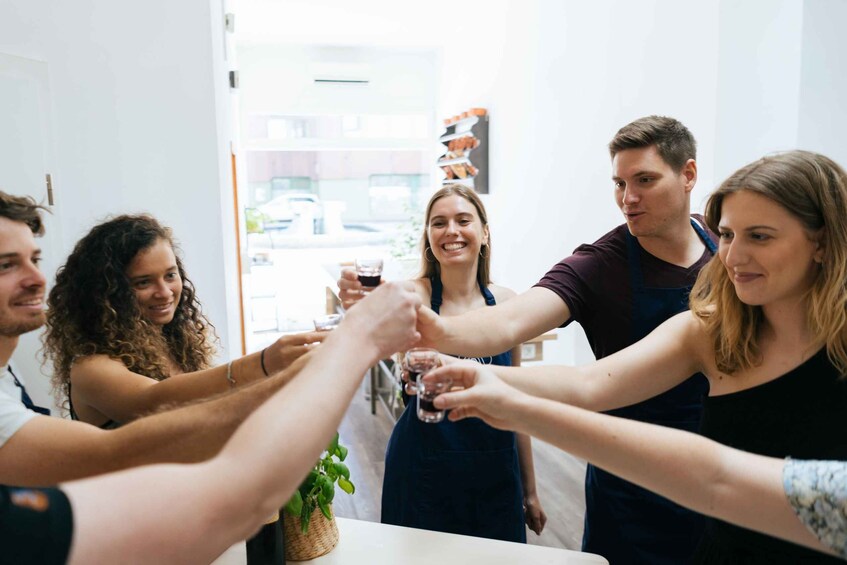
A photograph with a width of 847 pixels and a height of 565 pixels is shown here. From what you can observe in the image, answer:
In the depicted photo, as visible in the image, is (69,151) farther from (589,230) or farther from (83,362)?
(589,230)

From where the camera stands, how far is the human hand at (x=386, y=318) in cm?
96

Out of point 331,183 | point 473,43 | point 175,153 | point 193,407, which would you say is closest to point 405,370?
point 193,407

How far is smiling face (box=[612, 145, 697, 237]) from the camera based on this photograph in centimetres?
180

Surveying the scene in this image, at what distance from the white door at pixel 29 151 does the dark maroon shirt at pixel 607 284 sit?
1.88 meters

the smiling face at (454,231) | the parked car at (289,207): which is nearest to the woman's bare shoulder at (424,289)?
the smiling face at (454,231)

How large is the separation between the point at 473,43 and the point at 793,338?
601cm

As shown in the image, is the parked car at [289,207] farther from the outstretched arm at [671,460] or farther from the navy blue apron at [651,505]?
the outstretched arm at [671,460]

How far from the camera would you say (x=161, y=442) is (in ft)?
3.67

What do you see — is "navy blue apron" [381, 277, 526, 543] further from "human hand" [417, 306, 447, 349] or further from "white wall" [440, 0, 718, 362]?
"white wall" [440, 0, 718, 362]

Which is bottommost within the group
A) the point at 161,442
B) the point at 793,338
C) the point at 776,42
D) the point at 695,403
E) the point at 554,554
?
the point at 554,554

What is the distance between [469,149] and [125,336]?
5.14 meters

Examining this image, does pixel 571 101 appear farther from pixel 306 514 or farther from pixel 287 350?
pixel 306 514

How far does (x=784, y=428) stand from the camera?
1.23m

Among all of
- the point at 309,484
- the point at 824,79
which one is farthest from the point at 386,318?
the point at 824,79
